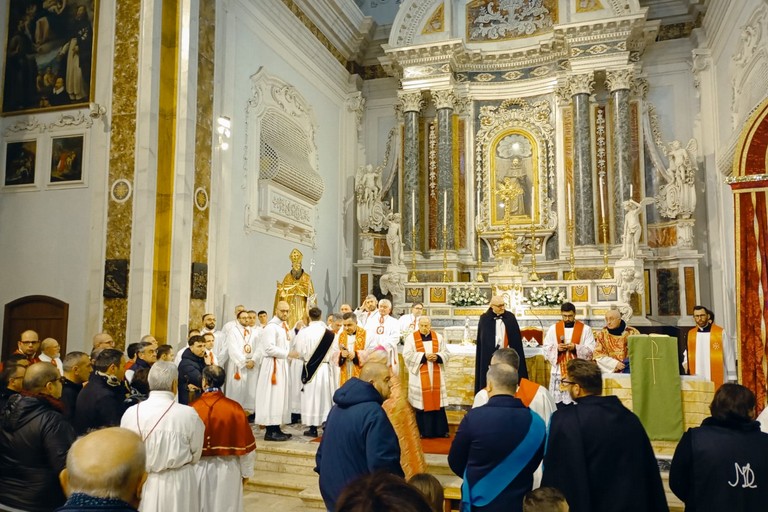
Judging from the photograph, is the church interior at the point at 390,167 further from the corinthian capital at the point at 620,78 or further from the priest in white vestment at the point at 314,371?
the priest in white vestment at the point at 314,371

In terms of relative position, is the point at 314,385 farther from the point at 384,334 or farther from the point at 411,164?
the point at 411,164

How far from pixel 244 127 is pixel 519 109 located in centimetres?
708

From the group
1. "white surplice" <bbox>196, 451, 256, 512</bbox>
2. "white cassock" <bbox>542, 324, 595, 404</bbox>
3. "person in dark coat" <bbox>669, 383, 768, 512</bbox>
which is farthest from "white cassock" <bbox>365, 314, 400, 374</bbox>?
"person in dark coat" <bbox>669, 383, 768, 512</bbox>

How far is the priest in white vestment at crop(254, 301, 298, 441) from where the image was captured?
769 centimetres

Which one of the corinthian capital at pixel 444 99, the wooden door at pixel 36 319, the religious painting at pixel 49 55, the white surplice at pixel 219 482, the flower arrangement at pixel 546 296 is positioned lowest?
the white surplice at pixel 219 482

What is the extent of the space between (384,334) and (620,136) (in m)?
7.73

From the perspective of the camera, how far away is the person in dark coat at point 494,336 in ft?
24.9

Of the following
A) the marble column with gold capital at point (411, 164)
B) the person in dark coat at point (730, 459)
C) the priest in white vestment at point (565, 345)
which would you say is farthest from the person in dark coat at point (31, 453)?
the marble column with gold capital at point (411, 164)

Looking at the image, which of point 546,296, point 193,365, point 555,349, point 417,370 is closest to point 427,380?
point 417,370

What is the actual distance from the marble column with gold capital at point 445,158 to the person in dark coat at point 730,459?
1115 cm

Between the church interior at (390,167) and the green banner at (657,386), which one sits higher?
the church interior at (390,167)

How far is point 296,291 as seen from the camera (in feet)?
36.9

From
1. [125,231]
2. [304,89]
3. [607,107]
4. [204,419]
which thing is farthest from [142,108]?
[607,107]

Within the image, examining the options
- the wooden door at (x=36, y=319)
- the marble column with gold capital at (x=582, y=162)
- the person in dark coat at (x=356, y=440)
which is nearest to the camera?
the person in dark coat at (x=356, y=440)
